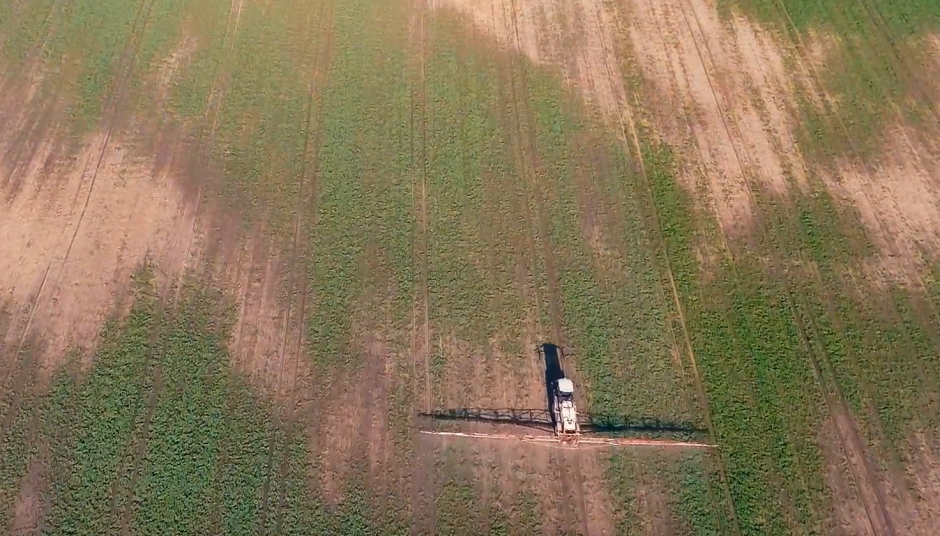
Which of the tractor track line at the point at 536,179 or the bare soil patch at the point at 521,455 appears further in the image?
the tractor track line at the point at 536,179

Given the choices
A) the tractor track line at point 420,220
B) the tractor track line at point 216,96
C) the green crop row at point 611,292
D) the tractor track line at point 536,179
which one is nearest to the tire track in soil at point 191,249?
the tractor track line at point 216,96

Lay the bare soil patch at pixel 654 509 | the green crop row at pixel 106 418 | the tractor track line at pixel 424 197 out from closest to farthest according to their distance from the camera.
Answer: the green crop row at pixel 106 418, the bare soil patch at pixel 654 509, the tractor track line at pixel 424 197

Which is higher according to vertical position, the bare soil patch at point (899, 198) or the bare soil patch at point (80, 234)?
the bare soil patch at point (899, 198)

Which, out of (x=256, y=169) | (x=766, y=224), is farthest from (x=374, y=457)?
(x=766, y=224)

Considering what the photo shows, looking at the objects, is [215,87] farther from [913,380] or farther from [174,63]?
A: [913,380]

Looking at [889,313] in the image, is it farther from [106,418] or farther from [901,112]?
[106,418]

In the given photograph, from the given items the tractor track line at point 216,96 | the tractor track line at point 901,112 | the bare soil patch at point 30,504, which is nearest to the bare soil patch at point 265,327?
the tractor track line at point 216,96

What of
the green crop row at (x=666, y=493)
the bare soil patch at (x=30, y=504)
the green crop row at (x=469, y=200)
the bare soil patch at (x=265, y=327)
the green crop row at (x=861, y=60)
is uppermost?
the green crop row at (x=861, y=60)

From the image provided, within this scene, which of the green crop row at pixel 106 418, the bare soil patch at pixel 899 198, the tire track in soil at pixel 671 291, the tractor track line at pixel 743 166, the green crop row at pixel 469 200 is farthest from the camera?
the bare soil patch at pixel 899 198

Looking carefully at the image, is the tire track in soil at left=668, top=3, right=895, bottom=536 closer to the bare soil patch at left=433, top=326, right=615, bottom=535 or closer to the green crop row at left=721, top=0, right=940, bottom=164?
the green crop row at left=721, top=0, right=940, bottom=164

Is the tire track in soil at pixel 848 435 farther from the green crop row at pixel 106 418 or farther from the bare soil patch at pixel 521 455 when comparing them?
the green crop row at pixel 106 418
